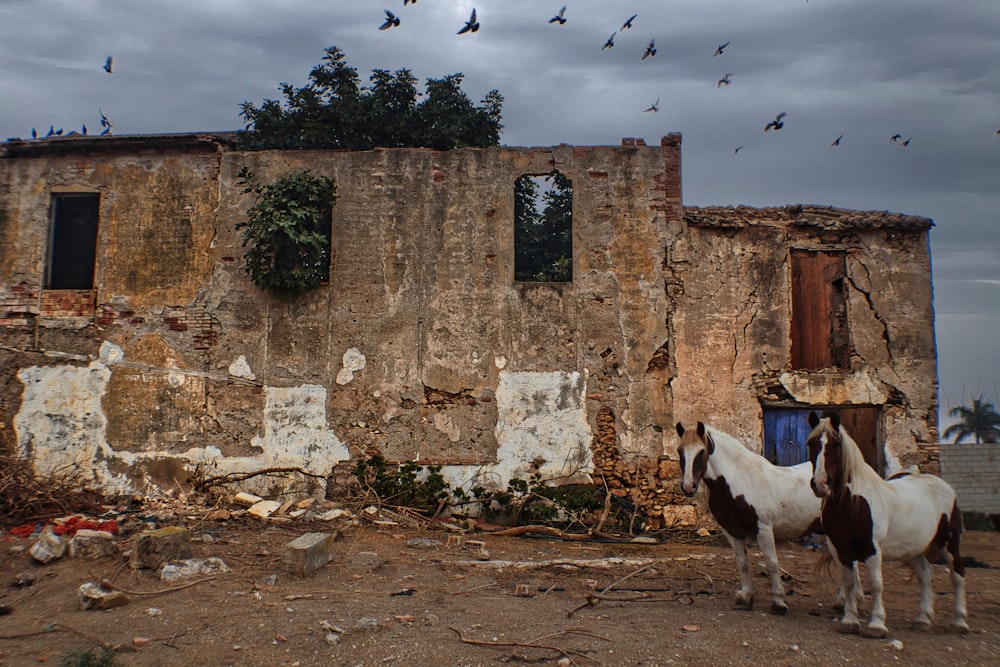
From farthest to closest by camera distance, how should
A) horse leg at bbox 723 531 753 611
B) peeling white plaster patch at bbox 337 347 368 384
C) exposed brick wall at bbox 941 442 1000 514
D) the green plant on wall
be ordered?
exposed brick wall at bbox 941 442 1000 514, peeling white plaster patch at bbox 337 347 368 384, the green plant on wall, horse leg at bbox 723 531 753 611

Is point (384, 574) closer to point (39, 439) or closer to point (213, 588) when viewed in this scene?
point (213, 588)

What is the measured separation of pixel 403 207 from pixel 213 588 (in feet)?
21.0

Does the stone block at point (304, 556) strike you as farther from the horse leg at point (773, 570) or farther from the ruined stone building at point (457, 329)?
the horse leg at point (773, 570)

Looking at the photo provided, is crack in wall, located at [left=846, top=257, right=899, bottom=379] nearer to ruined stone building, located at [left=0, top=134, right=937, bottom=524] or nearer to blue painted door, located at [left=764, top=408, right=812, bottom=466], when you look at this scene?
ruined stone building, located at [left=0, top=134, right=937, bottom=524]

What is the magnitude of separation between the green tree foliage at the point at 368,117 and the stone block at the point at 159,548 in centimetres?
1163

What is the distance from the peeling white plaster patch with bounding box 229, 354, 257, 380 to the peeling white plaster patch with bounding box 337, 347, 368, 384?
1.35 meters

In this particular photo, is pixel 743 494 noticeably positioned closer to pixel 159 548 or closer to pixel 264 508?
pixel 159 548

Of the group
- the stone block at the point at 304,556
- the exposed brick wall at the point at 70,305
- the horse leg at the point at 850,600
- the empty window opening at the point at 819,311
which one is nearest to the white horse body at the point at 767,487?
the horse leg at the point at 850,600

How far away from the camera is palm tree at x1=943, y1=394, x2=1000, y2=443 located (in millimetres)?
26634

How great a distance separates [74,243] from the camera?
42.1ft

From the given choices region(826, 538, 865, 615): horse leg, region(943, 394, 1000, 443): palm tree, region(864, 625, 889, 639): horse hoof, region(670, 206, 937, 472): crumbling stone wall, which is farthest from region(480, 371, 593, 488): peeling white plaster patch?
region(943, 394, 1000, 443): palm tree

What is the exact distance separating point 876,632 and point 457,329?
6969 millimetres

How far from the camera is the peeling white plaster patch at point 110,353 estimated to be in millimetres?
11031

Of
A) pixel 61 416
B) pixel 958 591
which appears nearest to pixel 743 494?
pixel 958 591
